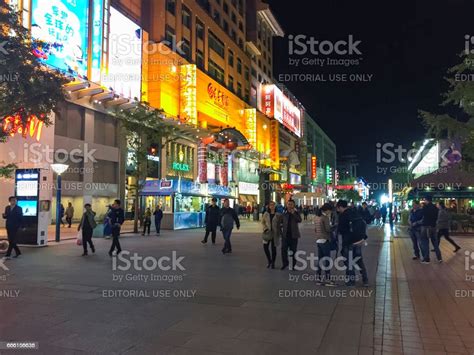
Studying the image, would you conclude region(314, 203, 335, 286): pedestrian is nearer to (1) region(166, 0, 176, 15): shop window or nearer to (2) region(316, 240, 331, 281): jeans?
(2) region(316, 240, 331, 281): jeans

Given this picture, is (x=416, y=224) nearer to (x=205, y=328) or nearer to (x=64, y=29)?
(x=205, y=328)

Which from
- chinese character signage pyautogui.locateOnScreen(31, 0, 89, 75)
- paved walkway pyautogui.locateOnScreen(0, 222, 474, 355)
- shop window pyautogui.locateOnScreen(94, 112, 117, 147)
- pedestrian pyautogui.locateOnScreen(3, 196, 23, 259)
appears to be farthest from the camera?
shop window pyautogui.locateOnScreen(94, 112, 117, 147)

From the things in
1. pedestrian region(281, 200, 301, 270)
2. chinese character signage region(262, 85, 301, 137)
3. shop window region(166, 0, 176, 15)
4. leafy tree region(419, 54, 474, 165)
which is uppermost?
shop window region(166, 0, 176, 15)

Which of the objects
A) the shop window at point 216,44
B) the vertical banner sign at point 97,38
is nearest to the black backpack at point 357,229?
the vertical banner sign at point 97,38

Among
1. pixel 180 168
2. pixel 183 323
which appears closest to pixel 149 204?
pixel 180 168

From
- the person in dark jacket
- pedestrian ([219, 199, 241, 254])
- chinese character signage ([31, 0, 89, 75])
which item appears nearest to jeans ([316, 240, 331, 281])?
the person in dark jacket

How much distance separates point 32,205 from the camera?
1533cm

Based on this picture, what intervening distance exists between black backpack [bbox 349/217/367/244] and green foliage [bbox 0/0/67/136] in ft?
26.7

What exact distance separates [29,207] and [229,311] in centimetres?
1134

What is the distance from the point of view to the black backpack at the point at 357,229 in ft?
28.5

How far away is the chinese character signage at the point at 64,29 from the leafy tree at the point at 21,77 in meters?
15.2

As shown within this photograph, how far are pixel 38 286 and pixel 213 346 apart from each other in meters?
4.81

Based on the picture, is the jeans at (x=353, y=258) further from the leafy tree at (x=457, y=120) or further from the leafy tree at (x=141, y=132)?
the leafy tree at (x=141, y=132)

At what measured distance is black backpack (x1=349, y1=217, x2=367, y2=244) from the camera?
342 inches
